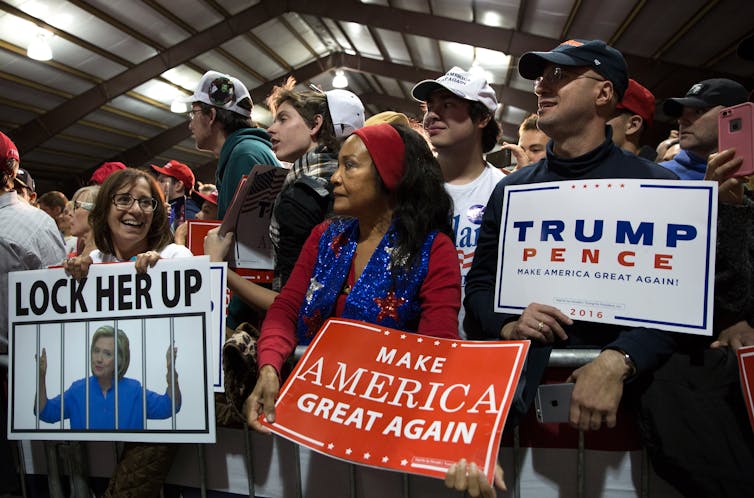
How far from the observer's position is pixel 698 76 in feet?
25.6

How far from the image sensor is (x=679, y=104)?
2.99 meters

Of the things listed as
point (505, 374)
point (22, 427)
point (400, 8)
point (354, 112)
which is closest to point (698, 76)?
point (400, 8)

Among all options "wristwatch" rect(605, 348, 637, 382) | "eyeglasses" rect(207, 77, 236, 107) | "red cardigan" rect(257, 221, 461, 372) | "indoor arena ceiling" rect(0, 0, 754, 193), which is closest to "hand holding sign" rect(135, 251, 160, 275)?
"red cardigan" rect(257, 221, 461, 372)

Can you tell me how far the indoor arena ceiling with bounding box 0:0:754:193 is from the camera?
296 inches

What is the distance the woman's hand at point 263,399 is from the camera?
1435 millimetres

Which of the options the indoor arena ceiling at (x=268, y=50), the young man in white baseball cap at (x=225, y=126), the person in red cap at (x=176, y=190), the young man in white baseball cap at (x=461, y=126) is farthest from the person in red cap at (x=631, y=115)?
Answer: the indoor arena ceiling at (x=268, y=50)

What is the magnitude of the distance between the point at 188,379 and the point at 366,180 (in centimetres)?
75

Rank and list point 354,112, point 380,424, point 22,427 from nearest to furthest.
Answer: point 380,424
point 22,427
point 354,112

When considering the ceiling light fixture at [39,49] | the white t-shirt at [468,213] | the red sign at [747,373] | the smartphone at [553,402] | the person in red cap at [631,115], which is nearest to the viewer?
the red sign at [747,373]

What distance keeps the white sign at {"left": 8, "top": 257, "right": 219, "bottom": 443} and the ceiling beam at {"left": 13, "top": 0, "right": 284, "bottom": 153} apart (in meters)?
10.1

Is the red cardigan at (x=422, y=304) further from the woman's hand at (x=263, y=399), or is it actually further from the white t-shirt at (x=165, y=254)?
the white t-shirt at (x=165, y=254)

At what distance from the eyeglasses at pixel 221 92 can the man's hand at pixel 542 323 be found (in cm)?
215

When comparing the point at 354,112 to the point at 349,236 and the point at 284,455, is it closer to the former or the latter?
the point at 349,236

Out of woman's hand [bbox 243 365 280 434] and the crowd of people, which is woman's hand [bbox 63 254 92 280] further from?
woman's hand [bbox 243 365 280 434]
